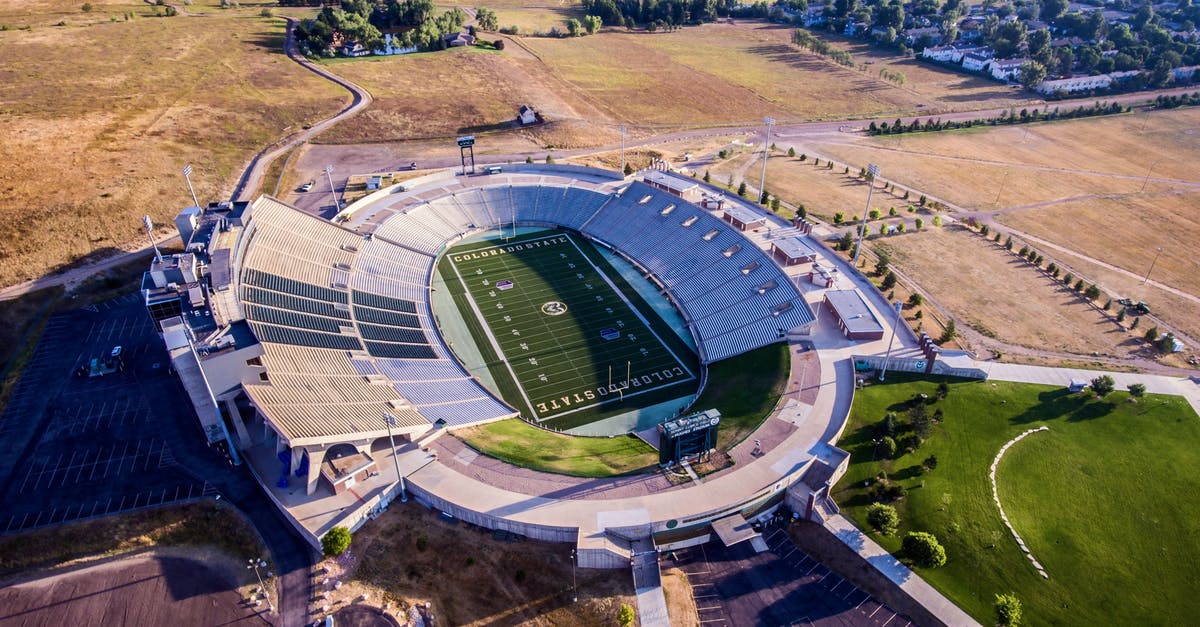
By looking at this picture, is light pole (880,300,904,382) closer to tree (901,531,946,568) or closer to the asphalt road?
tree (901,531,946,568)

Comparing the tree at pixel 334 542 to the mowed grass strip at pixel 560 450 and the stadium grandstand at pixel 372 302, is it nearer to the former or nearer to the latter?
the stadium grandstand at pixel 372 302

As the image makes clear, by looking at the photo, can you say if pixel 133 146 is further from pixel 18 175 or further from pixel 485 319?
pixel 485 319

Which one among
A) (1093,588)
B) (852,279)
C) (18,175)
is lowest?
(1093,588)

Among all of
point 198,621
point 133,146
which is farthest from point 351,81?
point 198,621

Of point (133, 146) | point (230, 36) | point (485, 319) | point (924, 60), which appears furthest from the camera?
point (924, 60)

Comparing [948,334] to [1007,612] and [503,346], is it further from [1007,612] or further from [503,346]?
[503,346]

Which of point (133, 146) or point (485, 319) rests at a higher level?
point (133, 146)

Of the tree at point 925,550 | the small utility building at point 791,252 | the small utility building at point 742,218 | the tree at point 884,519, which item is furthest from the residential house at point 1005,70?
the tree at point 925,550

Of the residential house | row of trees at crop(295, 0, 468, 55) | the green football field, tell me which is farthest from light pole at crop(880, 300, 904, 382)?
row of trees at crop(295, 0, 468, 55)
